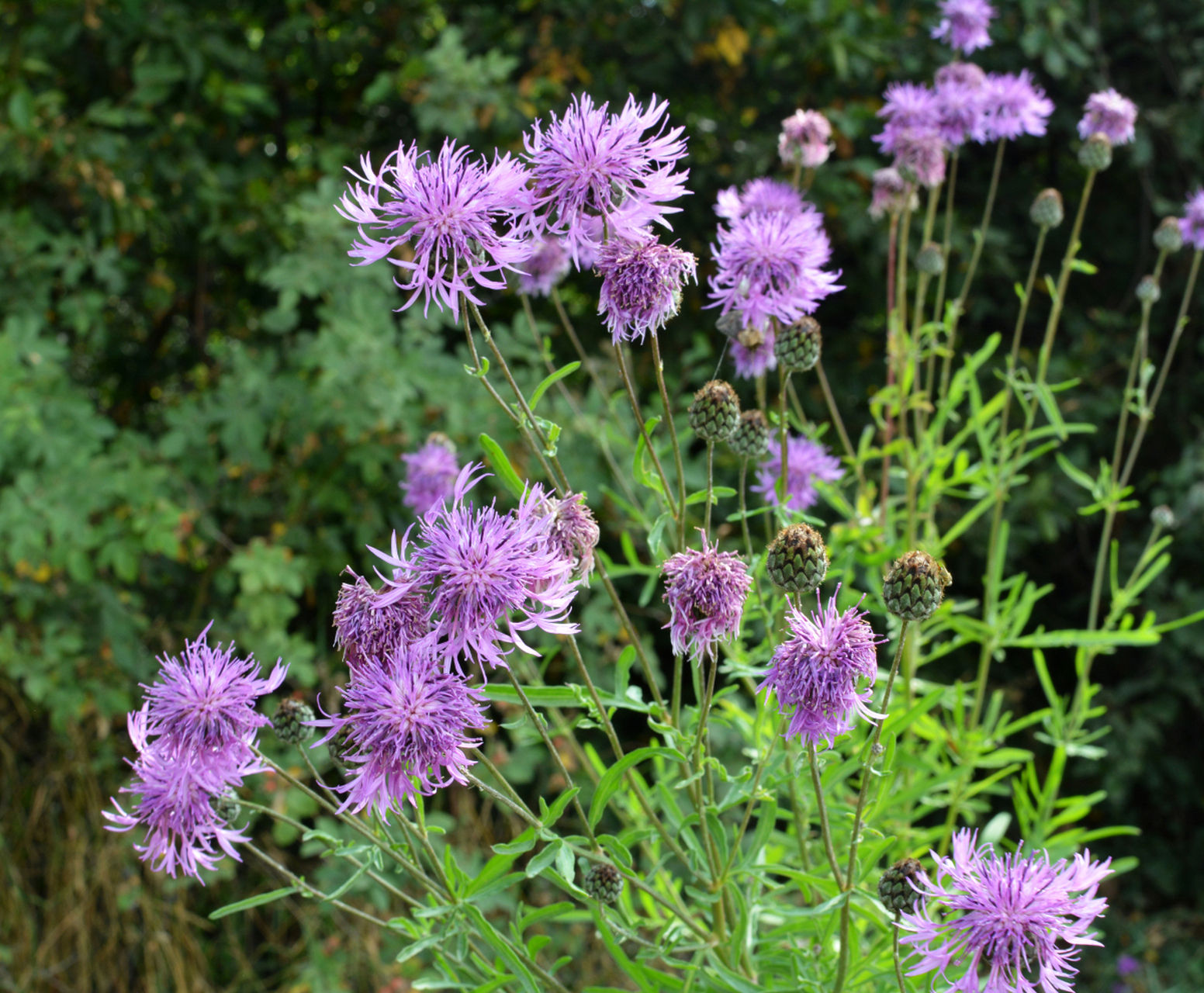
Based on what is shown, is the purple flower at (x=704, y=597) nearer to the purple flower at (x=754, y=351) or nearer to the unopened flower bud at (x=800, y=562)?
the unopened flower bud at (x=800, y=562)

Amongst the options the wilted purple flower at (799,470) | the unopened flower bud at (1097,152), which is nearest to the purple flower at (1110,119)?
the unopened flower bud at (1097,152)

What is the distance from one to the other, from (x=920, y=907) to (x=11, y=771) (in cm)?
328

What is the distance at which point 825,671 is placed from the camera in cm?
112

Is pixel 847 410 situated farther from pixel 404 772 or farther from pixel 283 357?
pixel 404 772

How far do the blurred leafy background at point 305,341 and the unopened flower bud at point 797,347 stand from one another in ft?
5.28

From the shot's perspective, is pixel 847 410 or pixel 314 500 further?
pixel 847 410

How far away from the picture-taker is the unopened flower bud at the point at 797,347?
1.51 metres

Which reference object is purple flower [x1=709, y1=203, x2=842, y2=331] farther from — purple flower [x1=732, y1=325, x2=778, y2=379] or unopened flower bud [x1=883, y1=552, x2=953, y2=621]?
unopened flower bud [x1=883, y1=552, x2=953, y2=621]

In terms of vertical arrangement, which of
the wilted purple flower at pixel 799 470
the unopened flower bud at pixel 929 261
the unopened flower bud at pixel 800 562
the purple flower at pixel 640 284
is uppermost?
the unopened flower bud at pixel 929 261

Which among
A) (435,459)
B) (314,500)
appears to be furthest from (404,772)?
(314,500)

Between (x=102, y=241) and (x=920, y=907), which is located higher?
(x=102, y=241)

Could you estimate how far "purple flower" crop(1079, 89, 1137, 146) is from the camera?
90.9 inches

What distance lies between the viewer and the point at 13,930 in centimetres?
345

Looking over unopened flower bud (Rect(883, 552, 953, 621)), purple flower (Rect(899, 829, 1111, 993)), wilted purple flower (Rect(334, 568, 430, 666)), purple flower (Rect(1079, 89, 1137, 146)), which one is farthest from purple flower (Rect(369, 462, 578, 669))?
purple flower (Rect(1079, 89, 1137, 146))
